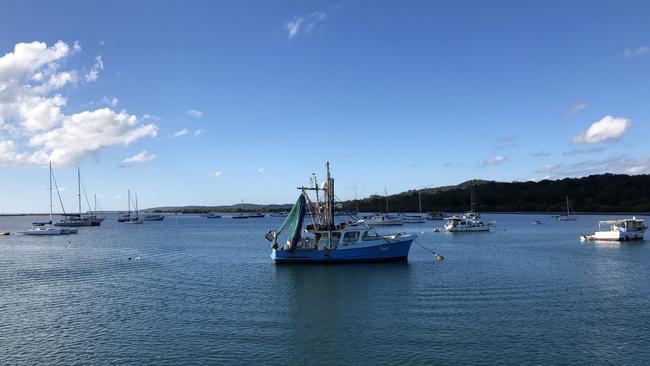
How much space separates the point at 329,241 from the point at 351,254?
2.67 m

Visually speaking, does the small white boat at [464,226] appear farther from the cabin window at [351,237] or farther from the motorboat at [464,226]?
the cabin window at [351,237]

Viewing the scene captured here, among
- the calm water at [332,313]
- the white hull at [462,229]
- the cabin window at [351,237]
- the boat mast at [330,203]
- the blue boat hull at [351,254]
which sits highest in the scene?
the boat mast at [330,203]

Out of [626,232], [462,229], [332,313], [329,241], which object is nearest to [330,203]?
[329,241]

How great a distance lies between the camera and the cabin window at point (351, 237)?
180 ft

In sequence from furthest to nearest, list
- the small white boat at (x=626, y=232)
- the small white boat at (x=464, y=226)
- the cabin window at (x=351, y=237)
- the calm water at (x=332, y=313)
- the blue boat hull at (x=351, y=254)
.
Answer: the small white boat at (x=464, y=226) → the small white boat at (x=626, y=232) → the cabin window at (x=351, y=237) → the blue boat hull at (x=351, y=254) → the calm water at (x=332, y=313)

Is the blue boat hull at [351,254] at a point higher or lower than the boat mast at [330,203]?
lower

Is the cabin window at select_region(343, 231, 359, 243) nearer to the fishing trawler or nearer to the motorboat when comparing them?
the fishing trawler

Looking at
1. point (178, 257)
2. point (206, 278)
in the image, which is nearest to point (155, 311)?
point (206, 278)

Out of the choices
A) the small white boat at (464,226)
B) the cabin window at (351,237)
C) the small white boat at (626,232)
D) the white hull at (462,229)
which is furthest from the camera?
the small white boat at (464,226)

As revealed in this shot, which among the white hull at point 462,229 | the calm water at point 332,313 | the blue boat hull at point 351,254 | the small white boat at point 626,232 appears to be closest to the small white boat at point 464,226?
the white hull at point 462,229

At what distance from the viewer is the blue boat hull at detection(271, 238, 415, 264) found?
54.4 m

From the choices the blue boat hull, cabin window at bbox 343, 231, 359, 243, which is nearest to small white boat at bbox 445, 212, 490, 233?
the blue boat hull

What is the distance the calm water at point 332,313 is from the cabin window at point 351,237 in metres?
2.92

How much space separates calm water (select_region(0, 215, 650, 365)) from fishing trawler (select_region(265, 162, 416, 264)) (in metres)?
1.62
